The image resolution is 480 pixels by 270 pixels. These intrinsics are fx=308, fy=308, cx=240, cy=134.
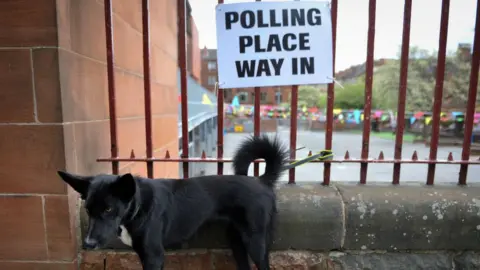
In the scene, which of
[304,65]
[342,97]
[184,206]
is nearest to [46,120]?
[184,206]

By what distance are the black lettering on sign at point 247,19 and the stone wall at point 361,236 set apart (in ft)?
3.92

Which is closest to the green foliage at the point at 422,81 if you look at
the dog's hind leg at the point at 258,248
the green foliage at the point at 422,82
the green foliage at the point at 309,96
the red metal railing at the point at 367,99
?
the green foliage at the point at 422,82

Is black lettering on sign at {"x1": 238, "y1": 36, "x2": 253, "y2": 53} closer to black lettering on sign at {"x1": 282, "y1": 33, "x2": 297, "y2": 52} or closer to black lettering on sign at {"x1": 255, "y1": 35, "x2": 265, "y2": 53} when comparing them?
black lettering on sign at {"x1": 255, "y1": 35, "x2": 265, "y2": 53}

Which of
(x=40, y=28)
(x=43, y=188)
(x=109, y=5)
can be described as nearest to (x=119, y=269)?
(x=43, y=188)

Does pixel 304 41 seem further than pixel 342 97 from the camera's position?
No

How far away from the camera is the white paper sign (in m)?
2.12

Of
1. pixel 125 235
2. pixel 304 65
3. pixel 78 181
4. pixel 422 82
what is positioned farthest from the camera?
pixel 422 82

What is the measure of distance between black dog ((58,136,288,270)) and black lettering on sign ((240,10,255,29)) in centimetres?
78

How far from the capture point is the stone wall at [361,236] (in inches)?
82.7

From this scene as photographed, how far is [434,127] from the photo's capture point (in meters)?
2.15

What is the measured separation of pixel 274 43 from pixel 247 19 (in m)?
0.25

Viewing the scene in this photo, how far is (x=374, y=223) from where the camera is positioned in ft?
6.91

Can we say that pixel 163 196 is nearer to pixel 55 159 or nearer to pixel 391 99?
pixel 55 159

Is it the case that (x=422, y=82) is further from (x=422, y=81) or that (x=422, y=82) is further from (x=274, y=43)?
(x=274, y=43)
